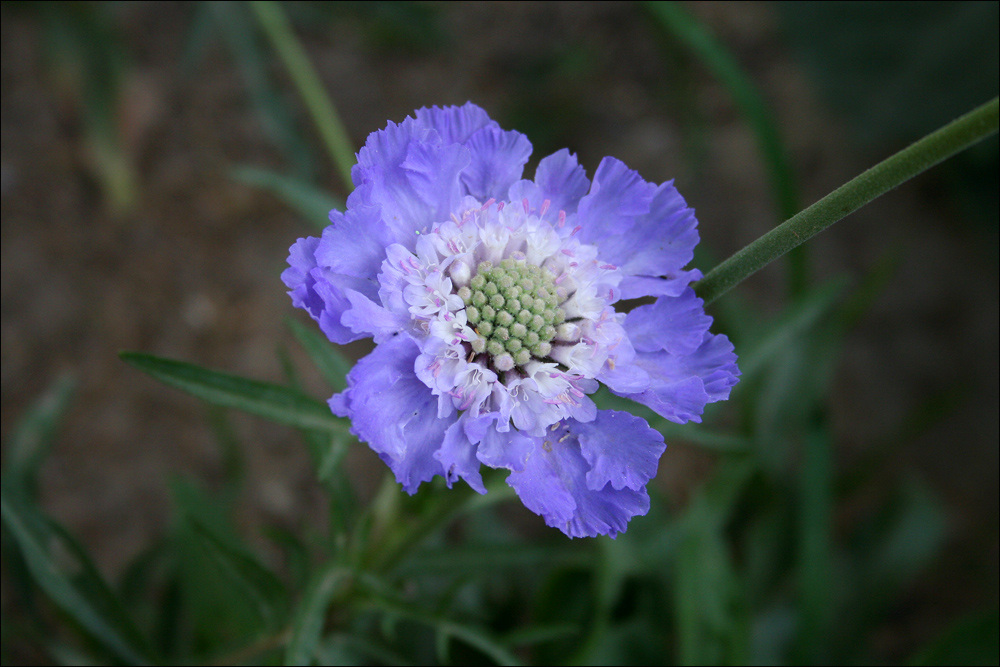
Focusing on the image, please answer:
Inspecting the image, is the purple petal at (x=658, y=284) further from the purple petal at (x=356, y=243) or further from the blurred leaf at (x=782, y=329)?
the blurred leaf at (x=782, y=329)

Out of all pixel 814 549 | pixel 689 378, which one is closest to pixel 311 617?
pixel 689 378

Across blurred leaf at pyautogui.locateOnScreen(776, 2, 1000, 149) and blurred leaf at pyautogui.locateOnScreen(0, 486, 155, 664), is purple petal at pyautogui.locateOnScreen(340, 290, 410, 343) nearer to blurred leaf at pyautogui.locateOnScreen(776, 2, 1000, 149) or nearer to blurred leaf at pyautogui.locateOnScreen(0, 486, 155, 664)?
blurred leaf at pyautogui.locateOnScreen(0, 486, 155, 664)

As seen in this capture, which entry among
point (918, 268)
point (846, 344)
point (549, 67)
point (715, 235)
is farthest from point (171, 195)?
point (918, 268)

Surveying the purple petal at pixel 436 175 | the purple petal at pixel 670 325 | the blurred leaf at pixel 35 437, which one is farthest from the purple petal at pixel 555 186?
the blurred leaf at pixel 35 437

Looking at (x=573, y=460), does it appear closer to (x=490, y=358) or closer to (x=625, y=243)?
(x=490, y=358)

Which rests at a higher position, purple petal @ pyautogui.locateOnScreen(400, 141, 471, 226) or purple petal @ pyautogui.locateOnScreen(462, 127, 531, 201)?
purple petal @ pyautogui.locateOnScreen(462, 127, 531, 201)

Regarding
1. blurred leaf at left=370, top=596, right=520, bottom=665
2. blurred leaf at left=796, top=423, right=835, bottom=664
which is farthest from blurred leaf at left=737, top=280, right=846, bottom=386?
blurred leaf at left=370, top=596, right=520, bottom=665

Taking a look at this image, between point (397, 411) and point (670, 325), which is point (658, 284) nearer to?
point (670, 325)
